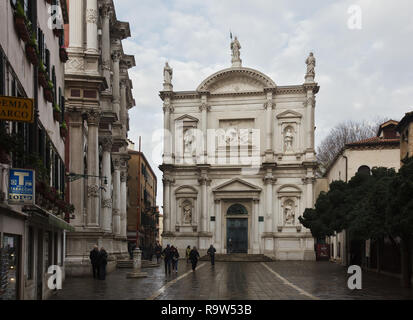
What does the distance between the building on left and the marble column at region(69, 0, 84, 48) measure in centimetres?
750

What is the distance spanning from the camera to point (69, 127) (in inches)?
1093

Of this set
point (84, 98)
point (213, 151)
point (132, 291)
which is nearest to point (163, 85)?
point (213, 151)

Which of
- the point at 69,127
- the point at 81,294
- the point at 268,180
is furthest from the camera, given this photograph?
the point at 268,180

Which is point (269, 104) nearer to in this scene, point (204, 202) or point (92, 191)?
point (204, 202)

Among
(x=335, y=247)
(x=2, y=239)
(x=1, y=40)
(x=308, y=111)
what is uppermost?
(x=308, y=111)

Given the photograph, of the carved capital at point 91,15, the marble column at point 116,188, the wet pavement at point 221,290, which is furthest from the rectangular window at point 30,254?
the marble column at point 116,188

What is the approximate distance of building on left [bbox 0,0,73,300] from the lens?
11.5 metres

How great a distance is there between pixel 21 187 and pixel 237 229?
44034mm

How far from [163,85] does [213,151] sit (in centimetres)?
815

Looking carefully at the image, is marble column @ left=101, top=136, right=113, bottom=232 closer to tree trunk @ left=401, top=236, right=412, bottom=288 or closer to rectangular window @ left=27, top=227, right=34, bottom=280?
tree trunk @ left=401, top=236, right=412, bottom=288

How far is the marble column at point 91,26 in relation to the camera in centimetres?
2998

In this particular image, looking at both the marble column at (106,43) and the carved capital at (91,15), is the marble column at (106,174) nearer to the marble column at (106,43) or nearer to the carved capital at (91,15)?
the marble column at (106,43)

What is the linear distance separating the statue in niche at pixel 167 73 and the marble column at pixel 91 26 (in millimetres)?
26203
